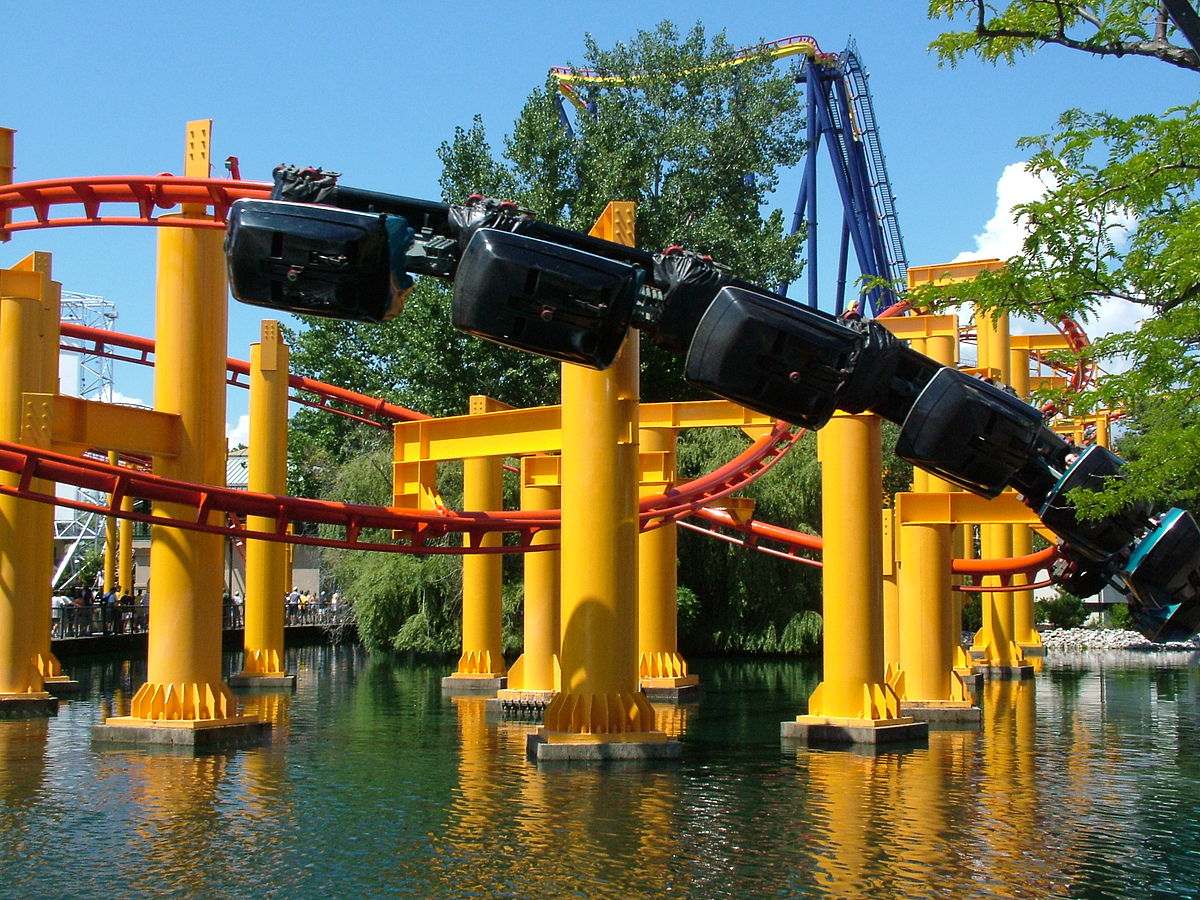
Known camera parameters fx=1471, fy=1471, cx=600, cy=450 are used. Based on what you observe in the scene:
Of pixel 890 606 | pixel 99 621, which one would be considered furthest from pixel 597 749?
pixel 99 621

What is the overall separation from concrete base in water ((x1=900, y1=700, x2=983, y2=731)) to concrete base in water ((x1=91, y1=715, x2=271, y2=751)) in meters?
7.56

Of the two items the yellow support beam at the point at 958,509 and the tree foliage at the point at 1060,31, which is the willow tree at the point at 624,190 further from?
the tree foliage at the point at 1060,31

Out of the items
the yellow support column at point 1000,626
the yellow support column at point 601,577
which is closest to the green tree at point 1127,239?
the yellow support column at point 601,577

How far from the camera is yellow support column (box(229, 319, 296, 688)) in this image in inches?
850

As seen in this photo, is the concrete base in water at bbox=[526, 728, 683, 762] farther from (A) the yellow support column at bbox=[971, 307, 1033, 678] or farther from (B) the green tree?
(A) the yellow support column at bbox=[971, 307, 1033, 678]

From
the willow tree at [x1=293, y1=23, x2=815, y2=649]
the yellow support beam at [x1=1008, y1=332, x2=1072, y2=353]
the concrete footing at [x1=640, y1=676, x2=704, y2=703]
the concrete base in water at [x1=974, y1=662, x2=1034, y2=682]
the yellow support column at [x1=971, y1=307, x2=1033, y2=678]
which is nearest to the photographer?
the concrete footing at [x1=640, y1=676, x2=704, y2=703]

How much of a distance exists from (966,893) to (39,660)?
1469 cm

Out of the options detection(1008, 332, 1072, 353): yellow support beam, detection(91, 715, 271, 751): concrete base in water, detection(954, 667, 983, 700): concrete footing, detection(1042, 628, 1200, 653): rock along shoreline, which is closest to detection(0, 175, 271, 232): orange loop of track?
detection(91, 715, 271, 751): concrete base in water

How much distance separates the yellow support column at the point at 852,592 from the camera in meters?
14.8

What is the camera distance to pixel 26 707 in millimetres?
17078

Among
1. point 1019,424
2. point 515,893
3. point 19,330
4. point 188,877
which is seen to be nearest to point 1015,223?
point 1019,424

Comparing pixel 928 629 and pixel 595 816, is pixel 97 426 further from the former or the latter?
pixel 928 629

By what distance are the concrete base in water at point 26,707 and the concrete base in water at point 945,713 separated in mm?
9977

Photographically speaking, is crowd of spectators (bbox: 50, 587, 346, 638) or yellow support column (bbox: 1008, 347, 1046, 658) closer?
yellow support column (bbox: 1008, 347, 1046, 658)
